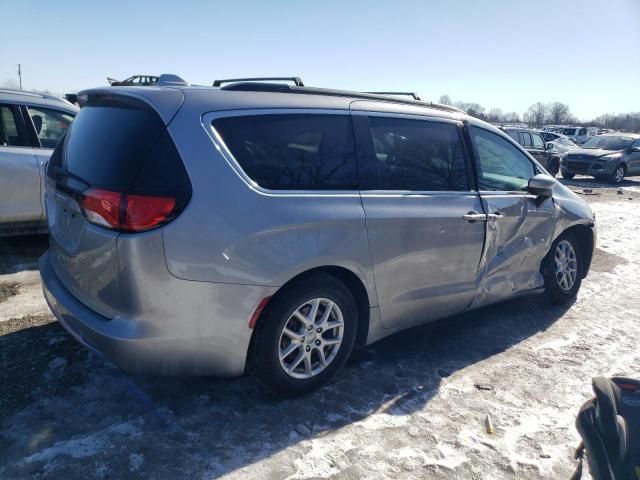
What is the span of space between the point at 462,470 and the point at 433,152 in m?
2.13

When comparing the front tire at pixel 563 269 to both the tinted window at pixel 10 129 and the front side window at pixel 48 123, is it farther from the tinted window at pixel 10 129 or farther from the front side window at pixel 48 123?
the tinted window at pixel 10 129

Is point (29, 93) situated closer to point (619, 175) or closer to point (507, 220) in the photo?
point (507, 220)

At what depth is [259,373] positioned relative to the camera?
2.93 metres

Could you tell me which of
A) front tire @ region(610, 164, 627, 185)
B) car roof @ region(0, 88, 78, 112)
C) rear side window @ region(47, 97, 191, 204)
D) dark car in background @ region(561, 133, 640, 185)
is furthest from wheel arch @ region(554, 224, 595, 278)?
front tire @ region(610, 164, 627, 185)

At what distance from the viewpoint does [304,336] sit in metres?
3.04

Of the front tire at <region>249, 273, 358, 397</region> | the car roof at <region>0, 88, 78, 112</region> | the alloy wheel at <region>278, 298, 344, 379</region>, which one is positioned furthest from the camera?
the car roof at <region>0, 88, 78, 112</region>

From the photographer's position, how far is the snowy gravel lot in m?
2.59

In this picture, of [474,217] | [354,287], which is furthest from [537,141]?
[354,287]

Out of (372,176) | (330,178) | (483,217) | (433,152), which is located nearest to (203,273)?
(330,178)

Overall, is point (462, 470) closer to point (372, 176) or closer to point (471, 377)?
point (471, 377)

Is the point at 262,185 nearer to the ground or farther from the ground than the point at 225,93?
nearer to the ground

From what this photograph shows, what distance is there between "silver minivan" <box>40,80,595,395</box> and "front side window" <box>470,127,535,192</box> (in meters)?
0.20

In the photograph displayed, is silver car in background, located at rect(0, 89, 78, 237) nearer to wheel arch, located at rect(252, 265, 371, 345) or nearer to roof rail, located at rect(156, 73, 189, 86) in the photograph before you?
roof rail, located at rect(156, 73, 189, 86)

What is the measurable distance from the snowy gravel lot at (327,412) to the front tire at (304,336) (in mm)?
174
